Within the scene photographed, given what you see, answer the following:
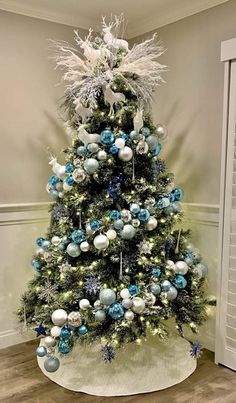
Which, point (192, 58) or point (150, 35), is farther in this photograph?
point (150, 35)

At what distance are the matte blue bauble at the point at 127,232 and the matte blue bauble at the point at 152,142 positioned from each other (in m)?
0.51

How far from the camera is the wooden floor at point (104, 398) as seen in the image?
86.4 inches

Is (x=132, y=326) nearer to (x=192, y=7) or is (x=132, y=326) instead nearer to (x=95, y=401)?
(x=95, y=401)

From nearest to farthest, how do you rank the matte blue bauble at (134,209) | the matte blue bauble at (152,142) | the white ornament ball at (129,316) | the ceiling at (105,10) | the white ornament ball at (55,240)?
the white ornament ball at (129,316)
the matte blue bauble at (134,209)
the matte blue bauble at (152,142)
the white ornament ball at (55,240)
the ceiling at (105,10)

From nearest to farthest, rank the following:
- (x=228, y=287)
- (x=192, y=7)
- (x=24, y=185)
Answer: (x=228, y=287) → (x=192, y=7) → (x=24, y=185)

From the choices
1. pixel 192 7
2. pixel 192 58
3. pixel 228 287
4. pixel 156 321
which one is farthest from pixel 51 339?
pixel 192 7

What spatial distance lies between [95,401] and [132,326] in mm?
462

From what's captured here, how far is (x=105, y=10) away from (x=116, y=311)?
2118 millimetres

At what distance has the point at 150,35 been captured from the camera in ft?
10.3

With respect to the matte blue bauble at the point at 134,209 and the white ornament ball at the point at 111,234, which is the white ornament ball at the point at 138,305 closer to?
the white ornament ball at the point at 111,234

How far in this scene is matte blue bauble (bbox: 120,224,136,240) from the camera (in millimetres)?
2215

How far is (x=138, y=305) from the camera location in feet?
7.09

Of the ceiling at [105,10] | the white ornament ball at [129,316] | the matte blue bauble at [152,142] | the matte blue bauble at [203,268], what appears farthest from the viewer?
the ceiling at [105,10]

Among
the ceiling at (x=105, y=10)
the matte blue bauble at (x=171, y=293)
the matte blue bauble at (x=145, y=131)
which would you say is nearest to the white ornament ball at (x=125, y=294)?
the matte blue bauble at (x=171, y=293)
